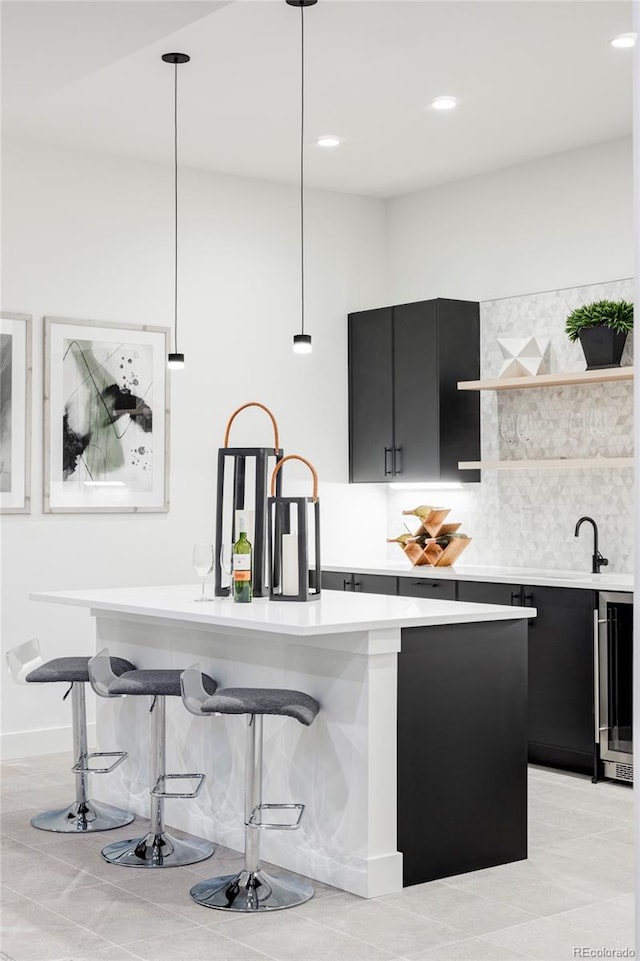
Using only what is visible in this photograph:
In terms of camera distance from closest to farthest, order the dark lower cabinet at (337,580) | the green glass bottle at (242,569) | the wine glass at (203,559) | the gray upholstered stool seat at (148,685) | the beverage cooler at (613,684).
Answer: the gray upholstered stool seat at (148,685), the green glass bottle at (242,569), the wine glass at (203,559), the beverage cooler at (613,684), the dark lower cabinet at (337,580)

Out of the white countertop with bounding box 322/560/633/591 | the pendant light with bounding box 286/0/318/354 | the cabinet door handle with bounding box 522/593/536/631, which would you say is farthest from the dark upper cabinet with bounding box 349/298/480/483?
the cabinet door handle with bounding box 522/593/536/631

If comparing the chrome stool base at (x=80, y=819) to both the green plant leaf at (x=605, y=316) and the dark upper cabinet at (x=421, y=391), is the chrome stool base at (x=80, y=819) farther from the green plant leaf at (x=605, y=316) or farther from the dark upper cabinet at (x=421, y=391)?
the green plant leaf at (x=605, y=316)

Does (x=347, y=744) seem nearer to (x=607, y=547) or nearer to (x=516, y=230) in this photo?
(x=607, y=547)

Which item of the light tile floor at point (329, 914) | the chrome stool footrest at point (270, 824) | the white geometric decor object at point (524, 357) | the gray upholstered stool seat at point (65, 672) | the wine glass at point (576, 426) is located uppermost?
the white geometric decor object at point (524, 357)

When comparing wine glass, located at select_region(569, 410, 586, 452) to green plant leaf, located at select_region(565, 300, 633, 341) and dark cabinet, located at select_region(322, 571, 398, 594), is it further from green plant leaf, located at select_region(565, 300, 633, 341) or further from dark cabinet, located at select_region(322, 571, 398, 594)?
dark cabinet, located at select_region(322, 571, 398, 594)

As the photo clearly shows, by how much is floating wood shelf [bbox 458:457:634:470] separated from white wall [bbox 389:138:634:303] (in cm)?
94

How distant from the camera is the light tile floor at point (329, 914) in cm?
328

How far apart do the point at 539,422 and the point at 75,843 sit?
10.7 ft

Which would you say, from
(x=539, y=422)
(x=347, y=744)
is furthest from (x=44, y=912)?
(x=539, y=422)

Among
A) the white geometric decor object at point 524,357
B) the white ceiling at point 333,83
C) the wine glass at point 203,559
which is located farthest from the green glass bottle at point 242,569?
the white geometric decor object at point 524,357

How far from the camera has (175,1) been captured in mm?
2871

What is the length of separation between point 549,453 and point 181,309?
2.17 m

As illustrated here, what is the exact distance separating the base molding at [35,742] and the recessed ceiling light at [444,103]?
3.58 m

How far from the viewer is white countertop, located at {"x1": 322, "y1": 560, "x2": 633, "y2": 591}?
5.24 metres
